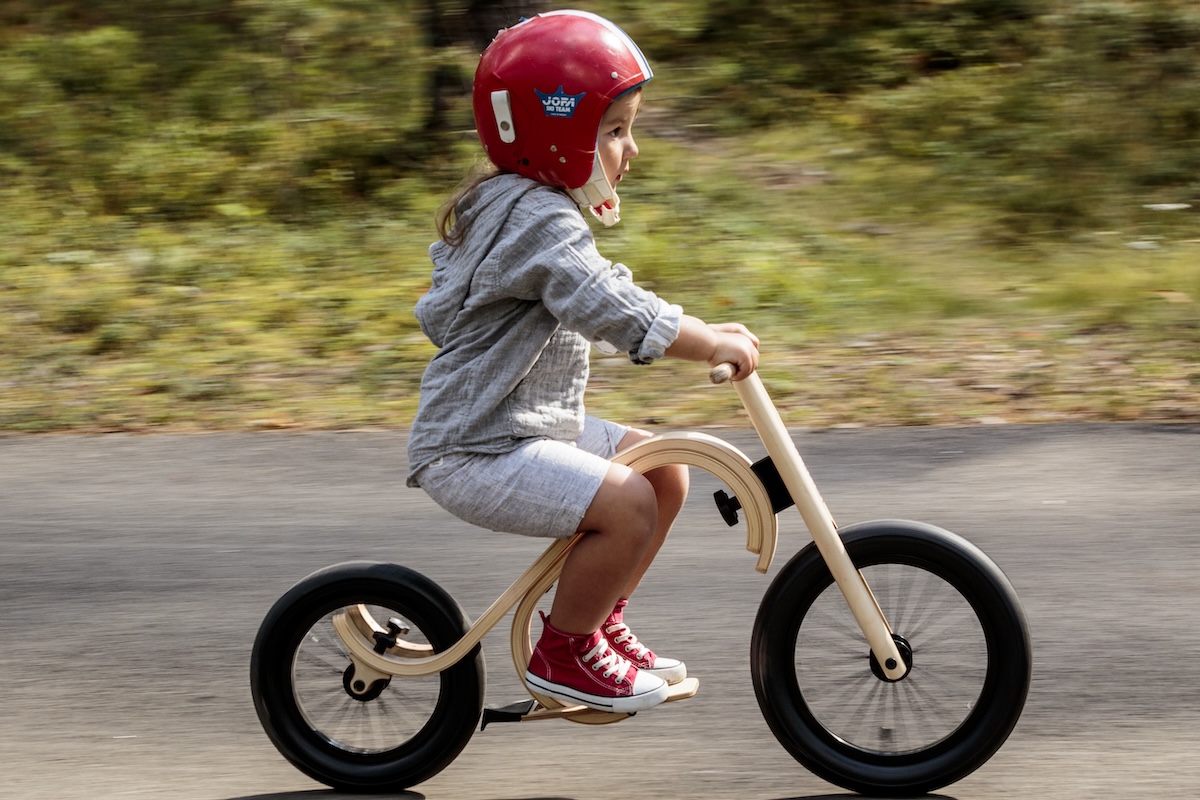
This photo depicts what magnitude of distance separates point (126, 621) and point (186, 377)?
8.39 ft

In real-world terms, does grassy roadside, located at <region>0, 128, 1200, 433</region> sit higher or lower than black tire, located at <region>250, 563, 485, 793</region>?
lower

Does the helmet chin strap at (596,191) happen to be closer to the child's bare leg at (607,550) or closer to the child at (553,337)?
the child at (553,337)

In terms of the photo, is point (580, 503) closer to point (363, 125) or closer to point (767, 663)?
point (767, 663)

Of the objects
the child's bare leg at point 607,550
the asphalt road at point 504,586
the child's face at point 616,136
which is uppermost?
the child's face at point 616,136

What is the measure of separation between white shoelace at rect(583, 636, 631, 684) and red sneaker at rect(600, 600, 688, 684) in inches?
3.6

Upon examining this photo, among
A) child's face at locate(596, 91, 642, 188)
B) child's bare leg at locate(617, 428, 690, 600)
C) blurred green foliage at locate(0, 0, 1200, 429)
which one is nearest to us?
child's face at locate(596, 91, 642, 188)

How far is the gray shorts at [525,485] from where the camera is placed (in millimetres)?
2990

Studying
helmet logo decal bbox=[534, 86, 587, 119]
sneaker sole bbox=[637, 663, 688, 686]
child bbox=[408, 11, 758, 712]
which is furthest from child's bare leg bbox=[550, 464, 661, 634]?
helmet logo decal bbox=[534, 86, 587, 119]

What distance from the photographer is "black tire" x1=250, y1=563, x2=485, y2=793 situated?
10.6 ft

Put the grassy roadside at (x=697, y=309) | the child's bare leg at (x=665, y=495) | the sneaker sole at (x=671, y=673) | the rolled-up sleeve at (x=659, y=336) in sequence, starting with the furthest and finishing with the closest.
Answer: the grassy roadside at (x=697, y=309), the sneaker sole at (x=671, y=673), the child's bare leg at (x=665, y=495), the rolled-up sleeve at (x=659, y=336)

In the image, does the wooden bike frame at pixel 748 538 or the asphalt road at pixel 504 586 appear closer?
the wooden bike frame at pixel 748 538

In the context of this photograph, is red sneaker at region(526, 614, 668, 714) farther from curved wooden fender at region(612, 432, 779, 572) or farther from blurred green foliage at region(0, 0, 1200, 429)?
blurred green foliage at region(0, 0, 1200, 429)

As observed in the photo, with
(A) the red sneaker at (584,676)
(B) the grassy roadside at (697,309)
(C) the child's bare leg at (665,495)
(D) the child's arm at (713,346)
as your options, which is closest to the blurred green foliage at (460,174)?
(B) the grassy roadside at (697,309)

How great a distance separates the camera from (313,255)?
27.7ft
